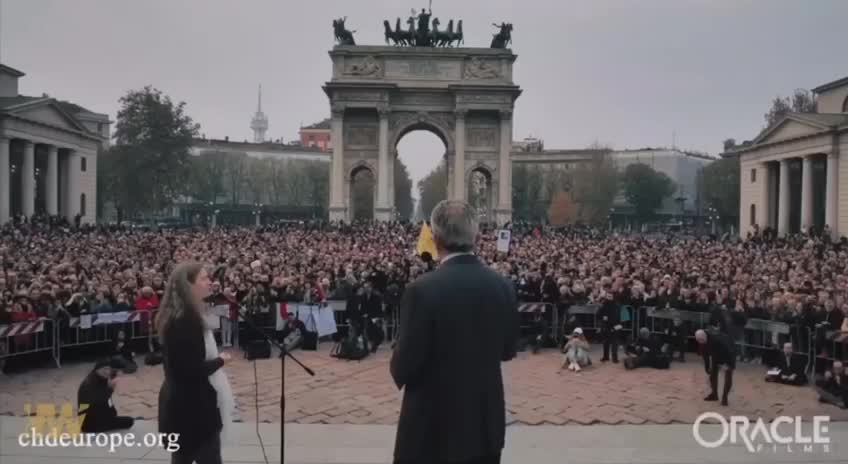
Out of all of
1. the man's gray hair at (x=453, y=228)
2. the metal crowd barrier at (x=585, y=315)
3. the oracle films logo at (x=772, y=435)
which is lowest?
the oracle films logo at (x=772, y=435)

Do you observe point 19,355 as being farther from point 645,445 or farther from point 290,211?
point 290,211

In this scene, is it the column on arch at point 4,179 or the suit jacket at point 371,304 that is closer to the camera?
the suit jacket at point 371,304

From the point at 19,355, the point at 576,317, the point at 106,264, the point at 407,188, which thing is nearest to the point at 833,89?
the point at 576,317

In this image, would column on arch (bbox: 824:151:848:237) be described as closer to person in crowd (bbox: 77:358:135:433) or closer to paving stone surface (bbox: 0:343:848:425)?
paving stone surface (bbox: 0:343:848:425)

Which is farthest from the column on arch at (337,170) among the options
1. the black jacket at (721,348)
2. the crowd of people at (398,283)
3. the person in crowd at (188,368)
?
the person in crowd at (188,368)

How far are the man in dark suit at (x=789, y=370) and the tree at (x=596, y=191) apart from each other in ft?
269

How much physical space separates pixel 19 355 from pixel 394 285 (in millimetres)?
7838

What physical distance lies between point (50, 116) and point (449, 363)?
62912 mm

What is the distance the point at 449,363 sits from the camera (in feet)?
11.6

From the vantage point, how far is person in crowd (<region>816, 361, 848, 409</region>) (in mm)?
10742

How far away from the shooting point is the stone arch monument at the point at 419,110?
5569 centimetres

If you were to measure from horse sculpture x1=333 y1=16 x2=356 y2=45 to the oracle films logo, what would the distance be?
168 ft

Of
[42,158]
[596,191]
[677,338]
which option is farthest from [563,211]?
[677,338]

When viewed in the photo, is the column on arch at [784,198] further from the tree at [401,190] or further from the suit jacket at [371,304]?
the tree at [401,190]
